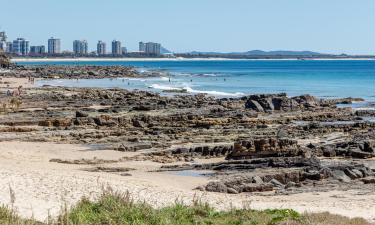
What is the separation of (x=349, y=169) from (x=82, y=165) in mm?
9597

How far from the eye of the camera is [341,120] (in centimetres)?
3988

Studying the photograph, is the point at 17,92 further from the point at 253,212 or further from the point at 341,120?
the point at 253,212

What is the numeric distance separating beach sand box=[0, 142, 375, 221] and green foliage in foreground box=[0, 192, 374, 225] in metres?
0.88

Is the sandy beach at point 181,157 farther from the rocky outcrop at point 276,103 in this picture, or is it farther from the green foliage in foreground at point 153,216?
the green foliage in foreground at point 153,216

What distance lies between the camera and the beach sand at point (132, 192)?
16.4 m

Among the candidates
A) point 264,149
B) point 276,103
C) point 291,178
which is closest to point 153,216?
point 291,178

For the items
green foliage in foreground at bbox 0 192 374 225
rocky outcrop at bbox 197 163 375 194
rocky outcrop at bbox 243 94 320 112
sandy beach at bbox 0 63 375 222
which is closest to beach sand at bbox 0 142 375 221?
sandy beach at bbox 0 63 375 222

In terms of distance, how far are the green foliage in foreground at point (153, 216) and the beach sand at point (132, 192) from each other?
884 mm

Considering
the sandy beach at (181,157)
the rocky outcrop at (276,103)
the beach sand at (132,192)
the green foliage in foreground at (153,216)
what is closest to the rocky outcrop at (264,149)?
the sandy beach at (181,157)

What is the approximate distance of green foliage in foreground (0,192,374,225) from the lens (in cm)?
1168

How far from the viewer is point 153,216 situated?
12141mm

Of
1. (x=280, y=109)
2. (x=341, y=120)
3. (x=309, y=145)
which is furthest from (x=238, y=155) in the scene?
(x=280, y=109)

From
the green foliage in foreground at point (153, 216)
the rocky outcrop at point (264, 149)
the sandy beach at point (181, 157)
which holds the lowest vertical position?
the sandy beach at point (181, 157)

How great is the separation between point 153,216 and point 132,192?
5.90 m
